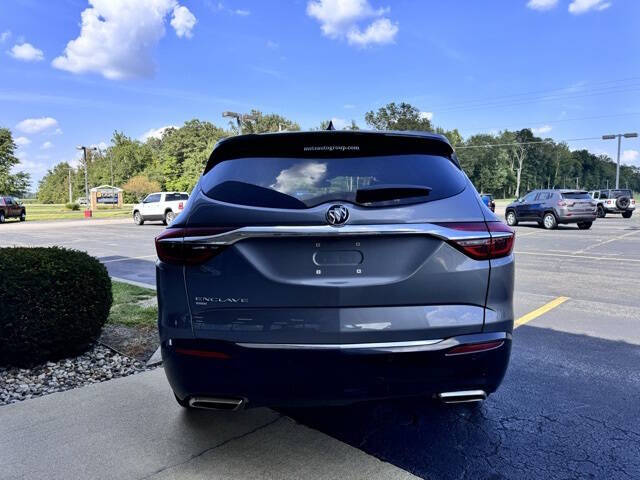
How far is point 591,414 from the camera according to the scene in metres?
3.16

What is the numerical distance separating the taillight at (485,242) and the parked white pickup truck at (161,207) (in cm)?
2442

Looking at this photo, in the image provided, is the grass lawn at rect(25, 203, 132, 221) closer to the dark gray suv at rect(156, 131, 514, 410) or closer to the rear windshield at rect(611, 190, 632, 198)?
the rear windshield at rect(611, 190, 632, 198)

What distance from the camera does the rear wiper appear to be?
Answer: 7.41ft

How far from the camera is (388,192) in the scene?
2295 mm

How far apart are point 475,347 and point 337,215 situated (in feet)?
3.06

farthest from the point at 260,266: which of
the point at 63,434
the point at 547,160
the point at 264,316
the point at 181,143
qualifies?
the point at 547,160

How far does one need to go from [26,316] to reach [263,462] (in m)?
2.45

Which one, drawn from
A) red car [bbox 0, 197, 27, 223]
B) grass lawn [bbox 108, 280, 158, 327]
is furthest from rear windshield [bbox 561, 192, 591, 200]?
red car [bbox 0, 197, 27, 223]

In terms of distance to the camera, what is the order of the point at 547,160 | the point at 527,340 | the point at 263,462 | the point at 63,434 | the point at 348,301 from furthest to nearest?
the point at 547,160 < the point at 527,340 < the point at 63,434 < the point at 263,462 < the point at 348,301

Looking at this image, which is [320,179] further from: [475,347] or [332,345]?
[475,347]

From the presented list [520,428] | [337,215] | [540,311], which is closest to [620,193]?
[540,311]

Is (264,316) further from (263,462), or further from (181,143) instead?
(181,143)

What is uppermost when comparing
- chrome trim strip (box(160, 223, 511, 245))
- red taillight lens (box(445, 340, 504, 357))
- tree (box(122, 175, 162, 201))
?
tree (box(122, 175, 162, 201))

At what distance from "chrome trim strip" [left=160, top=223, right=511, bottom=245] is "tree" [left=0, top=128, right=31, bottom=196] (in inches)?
2069
